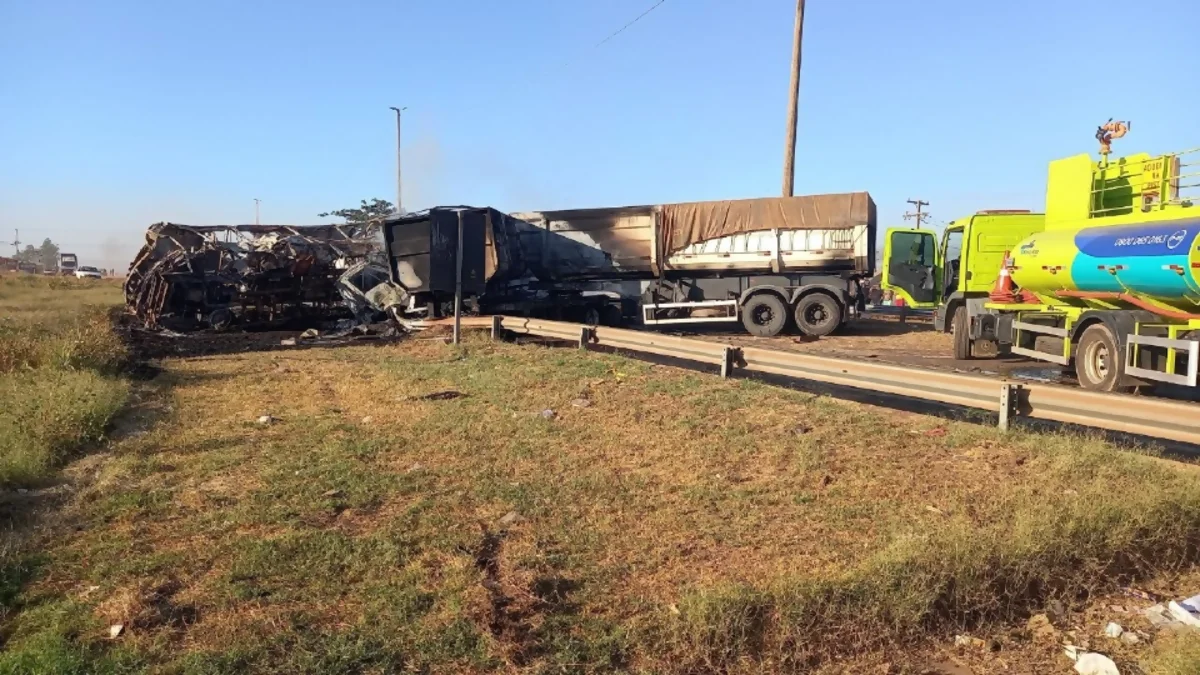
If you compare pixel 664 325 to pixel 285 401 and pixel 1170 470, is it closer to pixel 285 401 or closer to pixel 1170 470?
pixel 285 401

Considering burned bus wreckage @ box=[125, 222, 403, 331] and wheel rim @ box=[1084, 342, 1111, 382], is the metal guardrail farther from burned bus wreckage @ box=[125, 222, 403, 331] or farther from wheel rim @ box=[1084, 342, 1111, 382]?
burned bus wreckage @ box=[125, 222, 403, 331]

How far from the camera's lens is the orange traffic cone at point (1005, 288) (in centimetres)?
1190

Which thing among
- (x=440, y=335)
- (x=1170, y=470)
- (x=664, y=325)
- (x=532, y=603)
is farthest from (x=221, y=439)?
(x=664, y=325)

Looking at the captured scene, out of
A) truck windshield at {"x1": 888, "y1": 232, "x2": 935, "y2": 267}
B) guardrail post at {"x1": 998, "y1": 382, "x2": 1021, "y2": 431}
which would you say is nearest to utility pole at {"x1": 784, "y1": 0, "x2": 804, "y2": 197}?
truck windshield at {"x1": 888, "y1": 232, "x2": 935, "y2": 267}

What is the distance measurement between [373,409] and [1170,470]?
674 centimetres

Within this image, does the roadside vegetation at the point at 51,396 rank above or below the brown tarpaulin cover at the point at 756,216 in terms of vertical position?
below

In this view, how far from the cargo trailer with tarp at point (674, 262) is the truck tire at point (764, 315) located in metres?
0.02

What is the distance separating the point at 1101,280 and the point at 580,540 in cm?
820

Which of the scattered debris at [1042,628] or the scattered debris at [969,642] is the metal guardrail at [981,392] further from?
the scattered debris at [969,642]

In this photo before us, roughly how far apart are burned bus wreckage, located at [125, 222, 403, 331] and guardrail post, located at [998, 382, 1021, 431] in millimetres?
12941

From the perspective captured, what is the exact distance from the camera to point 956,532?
4.04 m

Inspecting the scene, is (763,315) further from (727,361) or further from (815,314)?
(727,361)

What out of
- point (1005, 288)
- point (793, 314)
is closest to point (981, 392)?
point (1005, 288)

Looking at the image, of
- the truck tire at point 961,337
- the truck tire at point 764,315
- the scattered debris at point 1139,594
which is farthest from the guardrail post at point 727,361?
the truck tire at point 764,315
